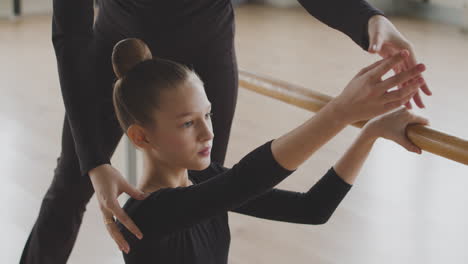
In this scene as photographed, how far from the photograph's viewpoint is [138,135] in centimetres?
107

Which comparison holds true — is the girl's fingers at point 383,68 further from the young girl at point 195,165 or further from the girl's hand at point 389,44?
the girl's hand at point 389,44

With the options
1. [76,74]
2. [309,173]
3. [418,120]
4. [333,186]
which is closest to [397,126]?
[418,120]

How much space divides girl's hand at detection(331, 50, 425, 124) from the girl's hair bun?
1.35 feet

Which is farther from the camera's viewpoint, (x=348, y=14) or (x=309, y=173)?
(x=309, y=173)

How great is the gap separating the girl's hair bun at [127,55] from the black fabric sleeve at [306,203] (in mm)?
276

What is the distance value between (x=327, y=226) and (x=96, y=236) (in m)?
0.73

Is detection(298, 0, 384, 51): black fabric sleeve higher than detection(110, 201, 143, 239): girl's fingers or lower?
higher

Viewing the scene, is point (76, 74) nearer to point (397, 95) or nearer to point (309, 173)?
point (397, 95)

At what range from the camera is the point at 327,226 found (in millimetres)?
2328

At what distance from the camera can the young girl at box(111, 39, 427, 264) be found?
0.84 m

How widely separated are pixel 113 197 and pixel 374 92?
44 centimetres

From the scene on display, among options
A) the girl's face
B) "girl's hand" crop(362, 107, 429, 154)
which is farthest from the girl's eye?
"girl's hand" crop(362, 107, 429, 154)

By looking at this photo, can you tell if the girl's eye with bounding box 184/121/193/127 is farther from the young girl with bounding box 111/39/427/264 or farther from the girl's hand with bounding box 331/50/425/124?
the girl's hand with bounding box 331/50/425/124

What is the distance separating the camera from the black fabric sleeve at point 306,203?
1.05 metres
